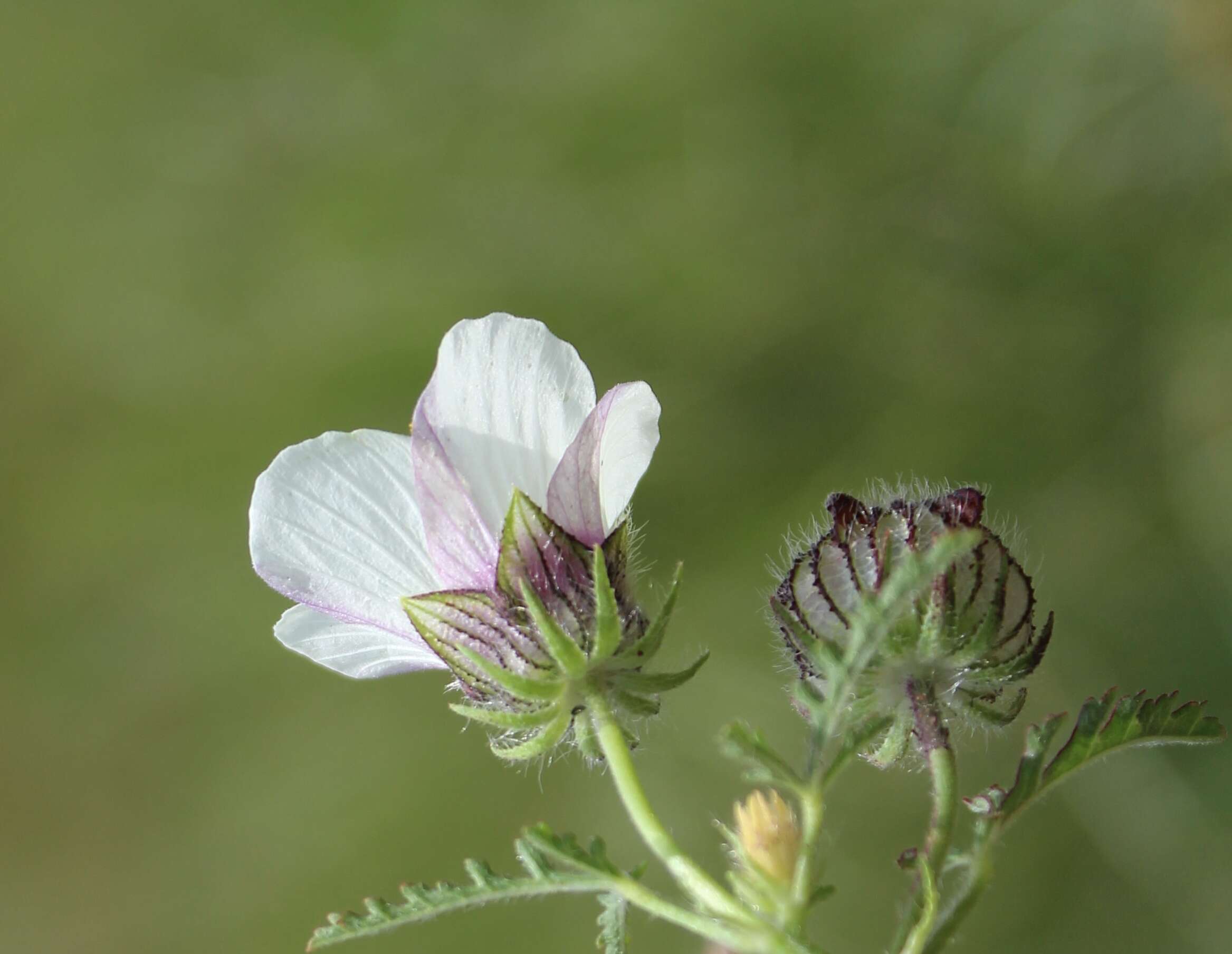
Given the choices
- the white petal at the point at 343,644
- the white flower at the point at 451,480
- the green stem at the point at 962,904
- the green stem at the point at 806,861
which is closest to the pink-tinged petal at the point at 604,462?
the white flower at the point at 451,480

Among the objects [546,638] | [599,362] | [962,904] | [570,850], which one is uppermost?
[599,362]

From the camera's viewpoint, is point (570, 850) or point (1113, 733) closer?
point (570, 850)

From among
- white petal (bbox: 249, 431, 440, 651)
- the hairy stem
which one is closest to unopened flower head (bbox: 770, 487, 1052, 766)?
the hairy stem

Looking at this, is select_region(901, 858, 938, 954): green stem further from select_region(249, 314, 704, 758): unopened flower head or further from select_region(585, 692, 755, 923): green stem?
select_region(249, 314, 704, 758): unopened flower head

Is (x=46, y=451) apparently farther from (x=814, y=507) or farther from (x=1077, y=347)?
(x=1077, y=347)

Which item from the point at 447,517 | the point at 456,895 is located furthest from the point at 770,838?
the point at 447,517

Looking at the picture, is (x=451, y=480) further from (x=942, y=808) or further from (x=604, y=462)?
(x=942, y=808)

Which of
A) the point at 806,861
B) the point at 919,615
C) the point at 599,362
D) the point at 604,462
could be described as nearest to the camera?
the point at 806,861
